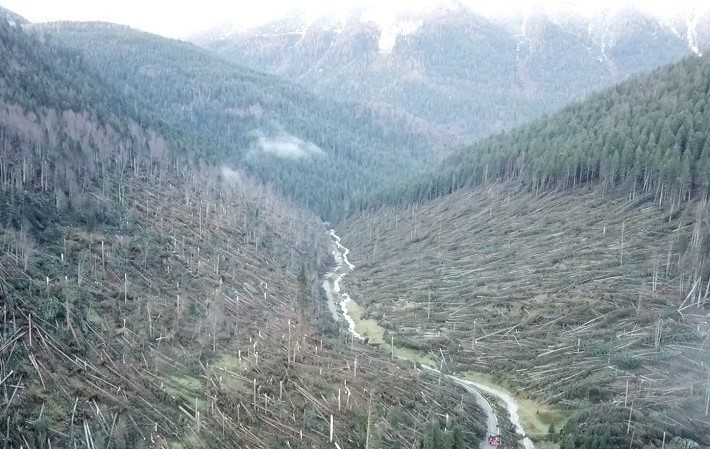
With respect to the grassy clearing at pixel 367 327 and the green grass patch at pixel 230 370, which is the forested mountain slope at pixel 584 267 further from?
the green grass patch at pixel 230 370

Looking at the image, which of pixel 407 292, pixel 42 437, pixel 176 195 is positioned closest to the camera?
pixel 42 437

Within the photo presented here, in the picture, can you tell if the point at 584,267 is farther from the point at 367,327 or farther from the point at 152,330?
the point at 152,330

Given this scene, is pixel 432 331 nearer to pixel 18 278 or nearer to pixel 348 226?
pixel 18 278

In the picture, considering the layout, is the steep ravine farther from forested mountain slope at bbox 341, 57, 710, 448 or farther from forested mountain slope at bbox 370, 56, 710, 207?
forested mountain slope at bbox 370, 56, 710, 207

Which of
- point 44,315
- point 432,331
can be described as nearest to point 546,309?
point 432,331

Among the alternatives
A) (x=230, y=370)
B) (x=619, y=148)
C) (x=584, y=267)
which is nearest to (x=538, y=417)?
(x=584, y=267)

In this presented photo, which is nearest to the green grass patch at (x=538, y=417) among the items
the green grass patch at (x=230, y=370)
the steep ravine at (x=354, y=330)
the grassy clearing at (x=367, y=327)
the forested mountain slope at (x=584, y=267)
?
the steep ravine at (x=354, y=330)
